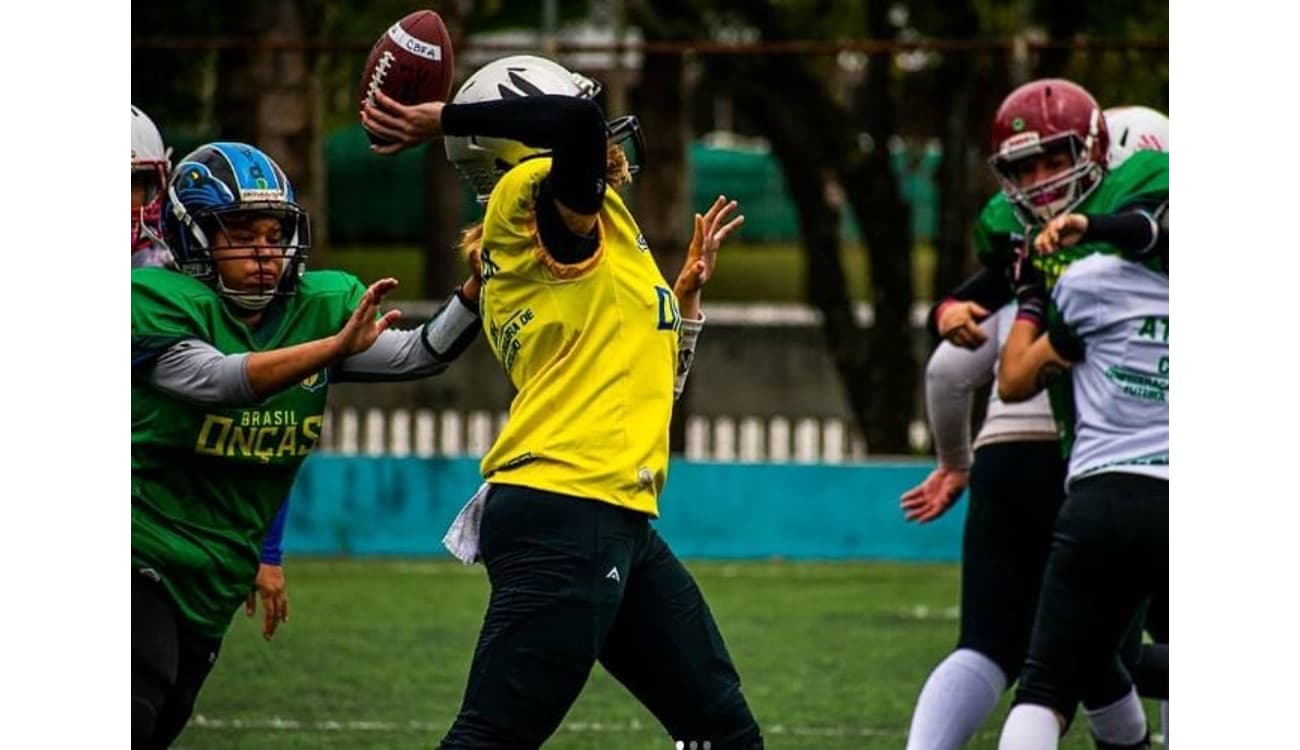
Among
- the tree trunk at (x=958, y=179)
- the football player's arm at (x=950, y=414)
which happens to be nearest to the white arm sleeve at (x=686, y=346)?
the football player's arm at (x=950, y=414)

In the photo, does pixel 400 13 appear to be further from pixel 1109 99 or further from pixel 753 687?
pixel 753 687

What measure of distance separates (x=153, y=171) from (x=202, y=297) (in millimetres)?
1082

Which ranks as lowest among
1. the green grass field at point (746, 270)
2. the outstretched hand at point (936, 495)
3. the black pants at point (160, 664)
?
the black pants at point (160, 664)

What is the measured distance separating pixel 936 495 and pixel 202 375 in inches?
98.8

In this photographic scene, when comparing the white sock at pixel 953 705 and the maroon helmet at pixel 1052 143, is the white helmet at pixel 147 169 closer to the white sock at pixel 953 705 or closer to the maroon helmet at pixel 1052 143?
the maroon helmet at pixel 1052 143

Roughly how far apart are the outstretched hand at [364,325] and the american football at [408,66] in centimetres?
43

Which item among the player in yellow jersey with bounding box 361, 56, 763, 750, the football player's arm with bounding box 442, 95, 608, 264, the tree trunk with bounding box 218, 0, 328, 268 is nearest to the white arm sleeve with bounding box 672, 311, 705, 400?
the player in yellow jersey with bounding box 361, 56, 763, 750

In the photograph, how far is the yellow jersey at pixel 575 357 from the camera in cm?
542

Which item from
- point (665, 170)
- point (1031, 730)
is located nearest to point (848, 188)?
point (665, 170)

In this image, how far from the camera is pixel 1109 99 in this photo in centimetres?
1410

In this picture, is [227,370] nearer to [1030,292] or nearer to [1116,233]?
[1116,233]
